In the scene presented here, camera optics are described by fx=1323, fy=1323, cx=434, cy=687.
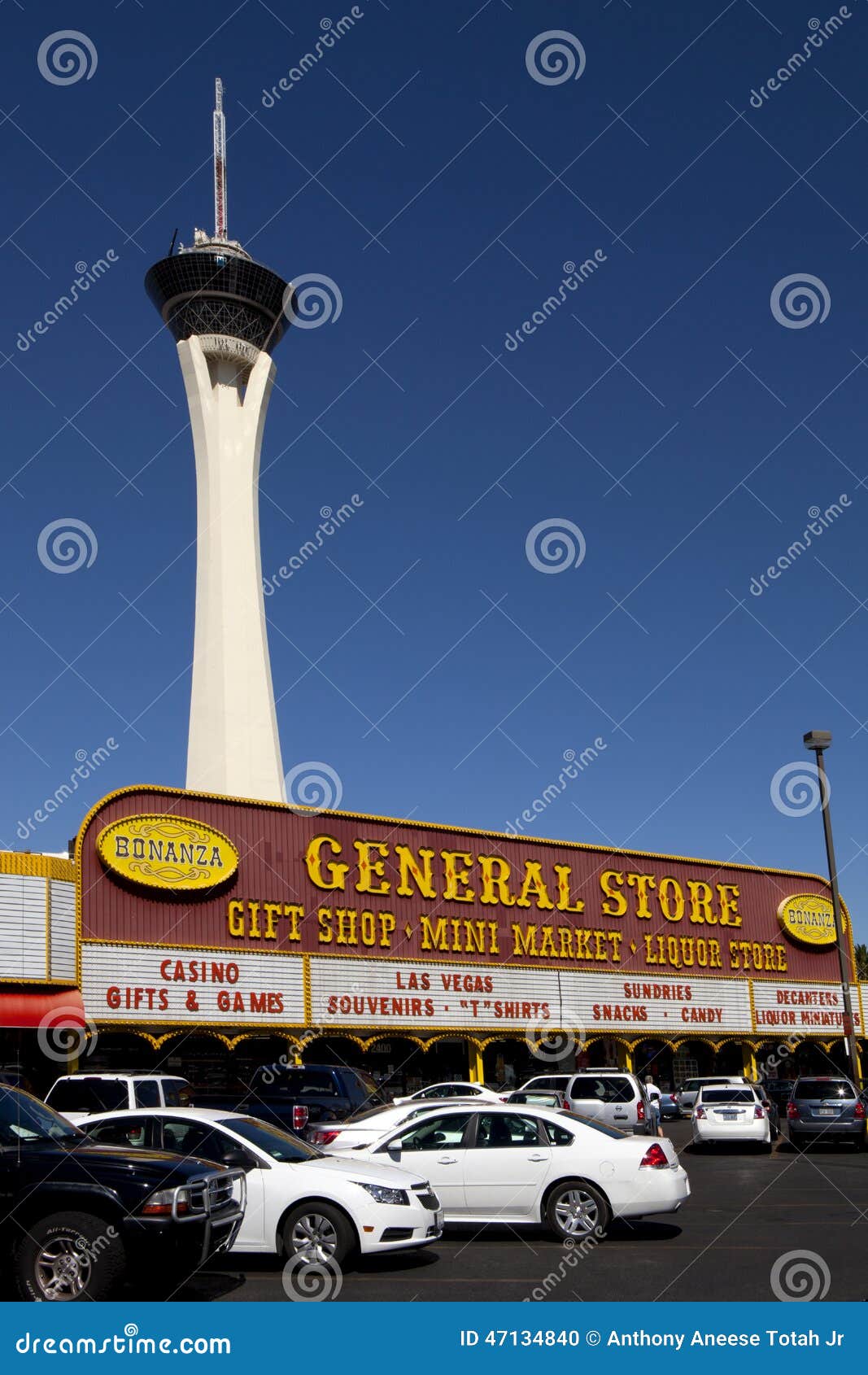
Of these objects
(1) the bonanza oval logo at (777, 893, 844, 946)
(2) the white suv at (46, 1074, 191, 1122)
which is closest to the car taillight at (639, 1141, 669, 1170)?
(2) the white suv at (46, 1074, 191, 1122)

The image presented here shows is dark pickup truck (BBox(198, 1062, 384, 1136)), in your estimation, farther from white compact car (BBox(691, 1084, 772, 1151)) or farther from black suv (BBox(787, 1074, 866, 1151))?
black suv (BBox(787, 1074, 866, 1151))

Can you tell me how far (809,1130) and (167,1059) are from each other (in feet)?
54.9

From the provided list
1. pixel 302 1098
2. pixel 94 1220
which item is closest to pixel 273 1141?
pixel 94 1220

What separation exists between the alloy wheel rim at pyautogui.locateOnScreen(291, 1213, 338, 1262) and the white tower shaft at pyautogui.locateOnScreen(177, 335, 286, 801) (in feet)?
172

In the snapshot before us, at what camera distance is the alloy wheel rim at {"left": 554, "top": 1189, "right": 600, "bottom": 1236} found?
14.4m

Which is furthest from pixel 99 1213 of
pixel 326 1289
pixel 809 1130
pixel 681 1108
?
pixel 681 1108

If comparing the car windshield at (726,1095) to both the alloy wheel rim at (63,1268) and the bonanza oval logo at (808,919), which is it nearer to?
the alloy wheel rim at (63,1268)

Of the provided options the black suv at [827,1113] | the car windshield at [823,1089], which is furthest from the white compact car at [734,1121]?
the car windshield at [823,1089]

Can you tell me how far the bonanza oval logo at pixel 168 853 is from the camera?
112 ft

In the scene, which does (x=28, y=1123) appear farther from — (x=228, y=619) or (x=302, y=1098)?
(x=228, y=619)

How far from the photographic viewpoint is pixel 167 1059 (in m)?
35.4

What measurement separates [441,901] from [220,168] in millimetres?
53814

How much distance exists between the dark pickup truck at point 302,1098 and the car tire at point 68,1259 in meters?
11.3

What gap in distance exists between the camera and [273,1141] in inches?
521
